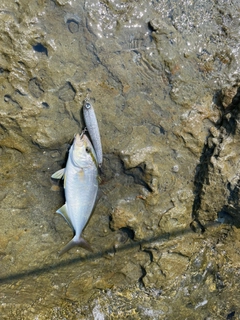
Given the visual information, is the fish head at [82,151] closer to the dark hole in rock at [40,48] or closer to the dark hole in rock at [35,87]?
the dark hole in rock at [35,87]

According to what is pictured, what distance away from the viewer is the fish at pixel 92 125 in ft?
10.3

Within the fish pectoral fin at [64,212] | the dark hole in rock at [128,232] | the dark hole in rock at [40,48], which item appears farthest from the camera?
the dark hole in rock at [128,232]

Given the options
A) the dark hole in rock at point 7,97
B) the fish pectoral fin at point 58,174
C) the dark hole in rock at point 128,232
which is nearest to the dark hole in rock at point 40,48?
the dark hole in rock at point 7,97

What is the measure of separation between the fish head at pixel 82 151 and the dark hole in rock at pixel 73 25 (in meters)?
1.02

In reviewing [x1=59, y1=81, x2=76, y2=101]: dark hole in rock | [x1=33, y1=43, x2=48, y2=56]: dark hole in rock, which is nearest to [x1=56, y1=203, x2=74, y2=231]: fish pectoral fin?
[x1=59, y1=81, x2=76, y2=101]: dark hole in rock

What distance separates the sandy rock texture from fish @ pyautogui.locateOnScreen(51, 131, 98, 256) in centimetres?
18

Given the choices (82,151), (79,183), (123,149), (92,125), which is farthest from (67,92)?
(79,183)

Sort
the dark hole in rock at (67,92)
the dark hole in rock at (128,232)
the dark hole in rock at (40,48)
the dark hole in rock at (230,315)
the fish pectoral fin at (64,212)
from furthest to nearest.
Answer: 1. the dark hole in rock at (230,315)
2. the dark hole in rock at (128,232)
3. the fish pectoral fin at (64,212)
4. the dark hole in rock at (67,92)
5. the dark hole in rock at (40,48)

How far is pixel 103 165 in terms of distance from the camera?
3441mm

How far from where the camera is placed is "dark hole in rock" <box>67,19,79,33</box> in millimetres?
3092

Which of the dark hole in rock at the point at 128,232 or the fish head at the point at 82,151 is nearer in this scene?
the fish head at the point at 82,151

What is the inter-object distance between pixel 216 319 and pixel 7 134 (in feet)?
10.5

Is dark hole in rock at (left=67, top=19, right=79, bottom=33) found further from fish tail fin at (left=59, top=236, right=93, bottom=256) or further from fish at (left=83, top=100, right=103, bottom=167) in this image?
fish tail fin at (left=59, top=236, right=93, bottom=256)

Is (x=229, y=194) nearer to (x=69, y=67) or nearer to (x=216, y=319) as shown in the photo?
(x=216, y=319)
